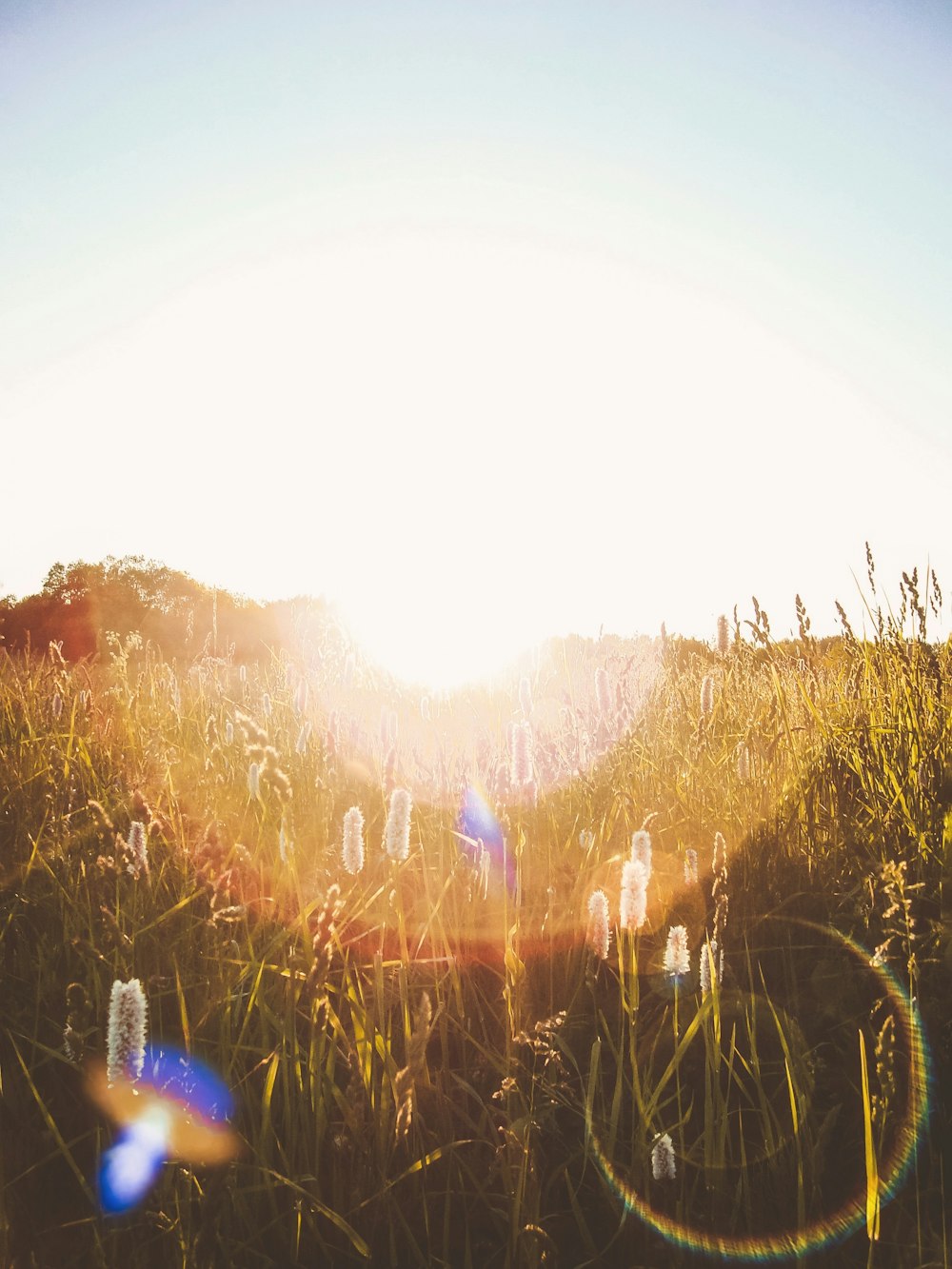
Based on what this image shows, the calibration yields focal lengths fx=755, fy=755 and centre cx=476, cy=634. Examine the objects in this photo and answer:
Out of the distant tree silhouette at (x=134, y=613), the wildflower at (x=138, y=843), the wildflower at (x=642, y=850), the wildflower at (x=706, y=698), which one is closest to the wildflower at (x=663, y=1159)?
the wildflower at (x=642, y=850)

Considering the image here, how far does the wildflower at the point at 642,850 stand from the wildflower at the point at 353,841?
511 millimetres

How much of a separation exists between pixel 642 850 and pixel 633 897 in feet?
0.34

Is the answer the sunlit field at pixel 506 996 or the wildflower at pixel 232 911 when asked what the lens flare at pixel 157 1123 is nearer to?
the sunlit field at pixel 506 996

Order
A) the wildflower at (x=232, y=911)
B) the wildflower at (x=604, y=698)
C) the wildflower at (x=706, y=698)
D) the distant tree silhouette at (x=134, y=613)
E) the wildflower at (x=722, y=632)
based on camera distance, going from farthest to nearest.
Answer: the distant tree silhouette at (x=134, y=613), the wildflower at (x=722, y=632), the wildflower at (x=604, y=698), the wildflower at (x=706, y=698), the wildflower at (x=232, y=911)

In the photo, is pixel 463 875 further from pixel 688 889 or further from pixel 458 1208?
pixel 458 1208

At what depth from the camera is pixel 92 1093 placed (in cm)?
151

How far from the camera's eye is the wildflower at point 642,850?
1.40 meters

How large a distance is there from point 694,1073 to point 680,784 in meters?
1.30

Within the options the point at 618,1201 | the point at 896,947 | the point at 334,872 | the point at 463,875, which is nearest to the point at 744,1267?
the point at 618,1201

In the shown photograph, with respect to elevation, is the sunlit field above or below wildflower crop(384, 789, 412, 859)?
below

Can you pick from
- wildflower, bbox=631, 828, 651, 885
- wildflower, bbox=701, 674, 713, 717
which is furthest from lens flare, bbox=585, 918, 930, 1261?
wildflower, bbox=701, 674, 713, 717

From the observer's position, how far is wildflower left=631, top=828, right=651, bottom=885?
4.58ft

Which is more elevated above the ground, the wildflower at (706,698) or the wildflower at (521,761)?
the wildflower at (706,698)

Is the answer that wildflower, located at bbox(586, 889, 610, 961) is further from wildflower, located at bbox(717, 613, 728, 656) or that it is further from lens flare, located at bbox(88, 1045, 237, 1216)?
wildflower, located at bbox(717, 613, 728, 656)
